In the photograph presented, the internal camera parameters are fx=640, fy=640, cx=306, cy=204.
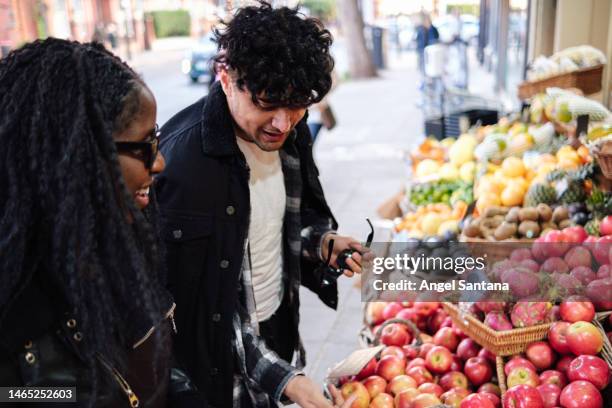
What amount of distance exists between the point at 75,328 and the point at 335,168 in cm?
758

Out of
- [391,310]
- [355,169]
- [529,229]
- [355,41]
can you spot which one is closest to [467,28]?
[355,41]

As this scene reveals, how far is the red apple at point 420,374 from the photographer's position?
256 centimetres

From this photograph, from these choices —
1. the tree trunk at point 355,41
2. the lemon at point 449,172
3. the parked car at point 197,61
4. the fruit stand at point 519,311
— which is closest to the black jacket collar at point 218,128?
the fruit stand at point 519,311

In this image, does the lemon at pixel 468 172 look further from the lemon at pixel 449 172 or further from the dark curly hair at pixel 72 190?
the dark curly hair at pixel 72 190

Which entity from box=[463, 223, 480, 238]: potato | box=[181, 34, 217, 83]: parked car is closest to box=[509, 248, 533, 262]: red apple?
box=[463, 223, 480, 238]: potato

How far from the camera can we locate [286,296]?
231 centimetres

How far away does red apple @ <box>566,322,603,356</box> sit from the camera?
2283mm

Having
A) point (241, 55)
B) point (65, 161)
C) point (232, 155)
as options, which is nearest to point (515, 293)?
point (232, 155)

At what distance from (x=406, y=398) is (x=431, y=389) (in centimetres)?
12

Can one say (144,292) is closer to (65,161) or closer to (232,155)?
(65,161)

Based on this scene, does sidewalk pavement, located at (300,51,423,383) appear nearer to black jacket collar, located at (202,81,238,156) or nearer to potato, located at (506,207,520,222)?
potato, located at (506,207,520,222)

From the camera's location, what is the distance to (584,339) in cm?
229

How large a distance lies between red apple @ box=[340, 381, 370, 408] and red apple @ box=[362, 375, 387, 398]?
36 millimetres

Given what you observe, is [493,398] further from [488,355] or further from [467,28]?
[467,28]
